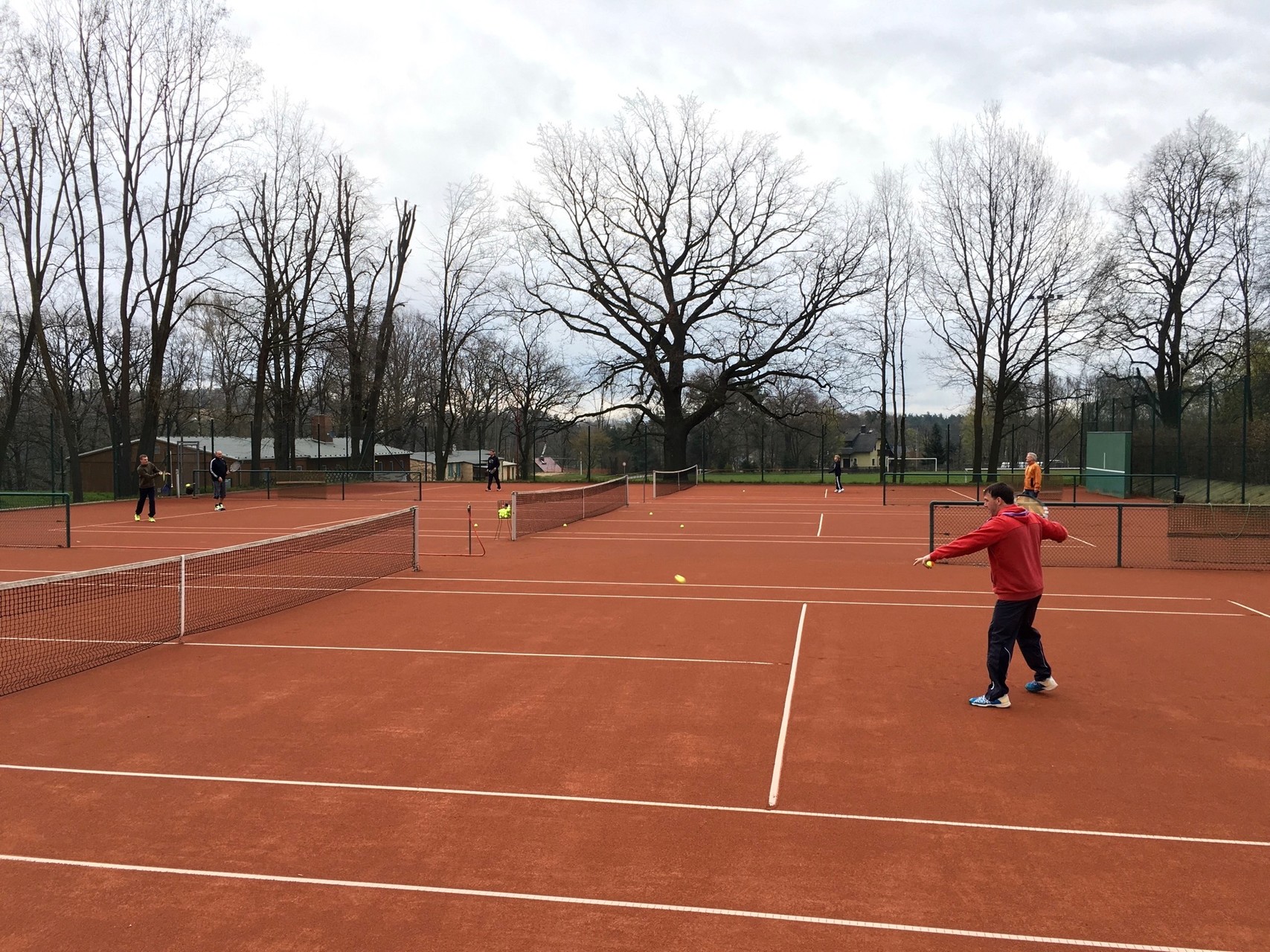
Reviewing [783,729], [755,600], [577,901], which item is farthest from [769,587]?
[577,901]

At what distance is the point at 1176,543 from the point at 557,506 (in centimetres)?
1351

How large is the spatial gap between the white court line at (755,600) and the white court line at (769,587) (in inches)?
27.9

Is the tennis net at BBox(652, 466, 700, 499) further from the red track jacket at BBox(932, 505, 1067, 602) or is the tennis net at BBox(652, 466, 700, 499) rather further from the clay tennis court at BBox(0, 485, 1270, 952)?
the red track jacket at BBox(932, 505, 1067, 602)

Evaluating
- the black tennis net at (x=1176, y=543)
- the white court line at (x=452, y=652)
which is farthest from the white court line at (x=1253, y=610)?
the white court line at (x=452, y=652)

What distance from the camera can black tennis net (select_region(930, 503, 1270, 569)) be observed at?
1423 cm

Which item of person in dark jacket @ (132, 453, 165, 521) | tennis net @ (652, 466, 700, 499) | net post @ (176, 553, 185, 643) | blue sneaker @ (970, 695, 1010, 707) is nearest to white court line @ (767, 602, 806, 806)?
blue sneaker @ (970, 695, 1010, 707)

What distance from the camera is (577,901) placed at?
3805mm

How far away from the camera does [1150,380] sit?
131 ft

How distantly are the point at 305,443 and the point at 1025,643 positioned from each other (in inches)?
2466

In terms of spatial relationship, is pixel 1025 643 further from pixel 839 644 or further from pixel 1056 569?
pixel 1056 569

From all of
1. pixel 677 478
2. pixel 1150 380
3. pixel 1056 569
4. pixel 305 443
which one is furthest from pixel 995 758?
pixel 305 443

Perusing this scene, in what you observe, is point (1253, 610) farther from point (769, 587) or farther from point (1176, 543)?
point (769, 587)

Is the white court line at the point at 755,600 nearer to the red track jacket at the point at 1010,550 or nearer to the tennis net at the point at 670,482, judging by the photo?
the red track jacket at the point at 1010,550

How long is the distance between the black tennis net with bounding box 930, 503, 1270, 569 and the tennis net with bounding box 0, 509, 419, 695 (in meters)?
9.52
